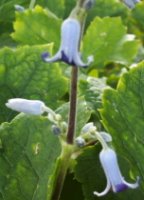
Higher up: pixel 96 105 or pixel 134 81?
pixel 134 81

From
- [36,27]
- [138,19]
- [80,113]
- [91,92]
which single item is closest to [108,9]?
[138,19]

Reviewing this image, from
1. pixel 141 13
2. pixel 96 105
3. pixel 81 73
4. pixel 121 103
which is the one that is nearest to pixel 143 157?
pixel 121 103

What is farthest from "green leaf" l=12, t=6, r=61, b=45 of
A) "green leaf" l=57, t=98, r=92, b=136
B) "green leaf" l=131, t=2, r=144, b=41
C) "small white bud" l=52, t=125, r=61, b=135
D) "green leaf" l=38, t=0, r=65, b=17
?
"small white bud" l=52, t=125, r=61, b=135

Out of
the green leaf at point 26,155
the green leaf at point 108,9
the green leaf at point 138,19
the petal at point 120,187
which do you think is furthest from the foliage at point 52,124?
the green leaf at point 138,19

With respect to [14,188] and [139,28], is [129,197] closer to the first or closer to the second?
[14,188]

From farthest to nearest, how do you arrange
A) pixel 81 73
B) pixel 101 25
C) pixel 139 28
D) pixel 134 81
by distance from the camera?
1. pixel 139 28
2. pixel 101 25
3. pixel 81 73
4. pixel 134 81

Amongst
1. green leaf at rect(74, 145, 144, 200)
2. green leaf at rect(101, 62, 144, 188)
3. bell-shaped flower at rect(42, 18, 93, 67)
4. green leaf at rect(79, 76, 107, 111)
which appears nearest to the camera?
bell-shaped flower at rect(42, 18, 93, 67)

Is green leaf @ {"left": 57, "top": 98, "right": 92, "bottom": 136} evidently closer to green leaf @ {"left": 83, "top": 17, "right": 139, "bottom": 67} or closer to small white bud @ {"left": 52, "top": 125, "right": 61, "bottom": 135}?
small white bud @ {"left": 52, "top": 125, "right": 61, "bottom": 135}
